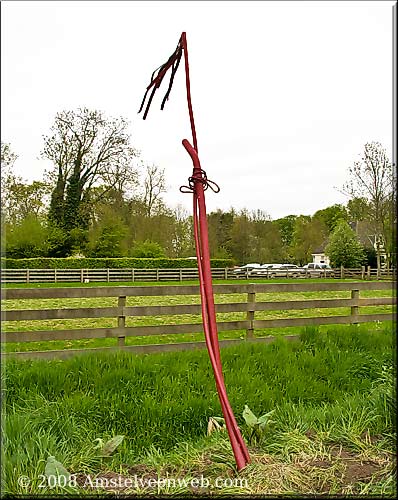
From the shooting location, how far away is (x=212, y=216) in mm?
12016

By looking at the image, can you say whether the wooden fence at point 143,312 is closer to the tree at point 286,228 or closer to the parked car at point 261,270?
the parked car at point 261,270

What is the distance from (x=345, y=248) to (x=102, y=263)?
672 centimetres

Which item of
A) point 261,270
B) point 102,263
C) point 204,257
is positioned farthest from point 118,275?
point 204,257

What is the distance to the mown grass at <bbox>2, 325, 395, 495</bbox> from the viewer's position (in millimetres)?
1512

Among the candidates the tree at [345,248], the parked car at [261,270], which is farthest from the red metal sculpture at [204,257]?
the parked car at [261,270]

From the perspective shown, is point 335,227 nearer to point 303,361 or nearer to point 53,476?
point 303,361

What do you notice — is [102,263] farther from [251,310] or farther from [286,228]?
[251,310]

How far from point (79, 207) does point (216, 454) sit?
459 inches

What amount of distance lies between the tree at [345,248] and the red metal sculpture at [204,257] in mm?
13411

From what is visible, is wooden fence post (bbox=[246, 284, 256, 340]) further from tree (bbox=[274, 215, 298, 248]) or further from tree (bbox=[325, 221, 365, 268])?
tree (bbox=[274, 215, 298, 248])

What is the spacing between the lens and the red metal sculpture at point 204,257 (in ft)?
4.92

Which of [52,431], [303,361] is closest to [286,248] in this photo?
[303,361]

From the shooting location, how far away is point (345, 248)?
15195 mm

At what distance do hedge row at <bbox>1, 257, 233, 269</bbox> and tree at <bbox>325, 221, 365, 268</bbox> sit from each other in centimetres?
347
